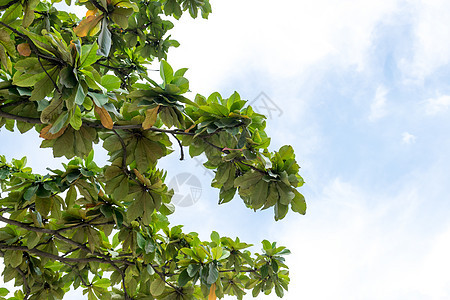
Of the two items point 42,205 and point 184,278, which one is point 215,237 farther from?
point 42,205

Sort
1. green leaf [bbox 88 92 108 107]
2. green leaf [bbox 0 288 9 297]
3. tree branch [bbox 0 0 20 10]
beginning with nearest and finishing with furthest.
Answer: green leaf [bbox 88 92 108 107] < tree branch [bbox 0 0 20 10] < green leaf [bbox 0 288 9 297]

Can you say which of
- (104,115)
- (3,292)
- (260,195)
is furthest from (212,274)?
(3,292)

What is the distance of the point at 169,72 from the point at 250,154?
65 cm

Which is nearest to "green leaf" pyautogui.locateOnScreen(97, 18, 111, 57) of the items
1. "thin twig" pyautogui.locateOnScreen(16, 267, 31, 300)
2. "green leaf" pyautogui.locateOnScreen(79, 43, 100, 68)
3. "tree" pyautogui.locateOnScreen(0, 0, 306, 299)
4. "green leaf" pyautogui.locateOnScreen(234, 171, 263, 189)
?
"tree" pyautogui.locateOnScreen(0, 0, 306, 299)

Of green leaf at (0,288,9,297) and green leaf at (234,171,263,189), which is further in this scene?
green leaf at (0,288,9,297)

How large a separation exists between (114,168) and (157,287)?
114 cm

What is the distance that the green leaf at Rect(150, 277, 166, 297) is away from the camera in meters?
2.81

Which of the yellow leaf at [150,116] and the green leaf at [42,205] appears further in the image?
the green leaf at [42,205]

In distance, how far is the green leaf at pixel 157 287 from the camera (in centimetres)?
281

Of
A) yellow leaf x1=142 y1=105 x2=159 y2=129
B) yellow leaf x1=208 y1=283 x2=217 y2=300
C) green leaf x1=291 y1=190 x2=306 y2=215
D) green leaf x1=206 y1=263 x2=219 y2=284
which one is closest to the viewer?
yellow leaf x1=142 y1=105 x2=159 y2=129

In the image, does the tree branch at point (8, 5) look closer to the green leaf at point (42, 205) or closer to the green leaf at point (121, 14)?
the green leaf at point (121, 14)

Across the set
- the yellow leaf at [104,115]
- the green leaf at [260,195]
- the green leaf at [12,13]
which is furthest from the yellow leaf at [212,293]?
the green leaf at [12,13]

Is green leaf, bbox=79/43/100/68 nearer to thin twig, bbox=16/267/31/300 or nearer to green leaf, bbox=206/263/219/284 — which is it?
green leaf, bbox=206/263/219/284

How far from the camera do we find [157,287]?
2.83 metres
